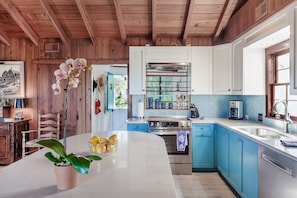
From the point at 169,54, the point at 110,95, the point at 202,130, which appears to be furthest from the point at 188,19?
the point at 110,95

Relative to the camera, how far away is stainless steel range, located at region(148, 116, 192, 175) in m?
3.62

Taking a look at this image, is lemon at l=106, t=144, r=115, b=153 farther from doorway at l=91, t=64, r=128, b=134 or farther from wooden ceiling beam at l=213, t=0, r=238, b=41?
doorway at l=91, t=64, r=128, b=134

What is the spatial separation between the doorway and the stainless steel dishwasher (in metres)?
3.85

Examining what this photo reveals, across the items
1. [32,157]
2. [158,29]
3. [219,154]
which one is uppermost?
[158,29]

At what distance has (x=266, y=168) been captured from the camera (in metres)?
2.04

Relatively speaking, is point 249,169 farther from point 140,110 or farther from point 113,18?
point 113,18

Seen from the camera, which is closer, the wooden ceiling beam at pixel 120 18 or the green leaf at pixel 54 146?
the green leaf at pixel 54 146

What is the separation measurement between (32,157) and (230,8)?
3.44 m

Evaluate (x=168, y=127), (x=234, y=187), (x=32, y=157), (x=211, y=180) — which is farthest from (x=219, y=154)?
(x=32, y=157)

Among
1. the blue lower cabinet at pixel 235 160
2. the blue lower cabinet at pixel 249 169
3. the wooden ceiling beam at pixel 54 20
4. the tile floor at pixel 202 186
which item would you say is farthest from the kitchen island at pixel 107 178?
the wooden ceiling beam at pixel 54 20

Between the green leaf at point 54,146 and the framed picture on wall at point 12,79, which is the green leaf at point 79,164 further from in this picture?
the framed picture on wall at point 12,79

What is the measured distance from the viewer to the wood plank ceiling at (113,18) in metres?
3.47

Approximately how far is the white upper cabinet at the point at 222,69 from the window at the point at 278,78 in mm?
622

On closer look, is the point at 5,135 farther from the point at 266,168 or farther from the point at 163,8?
the point at 266,168
